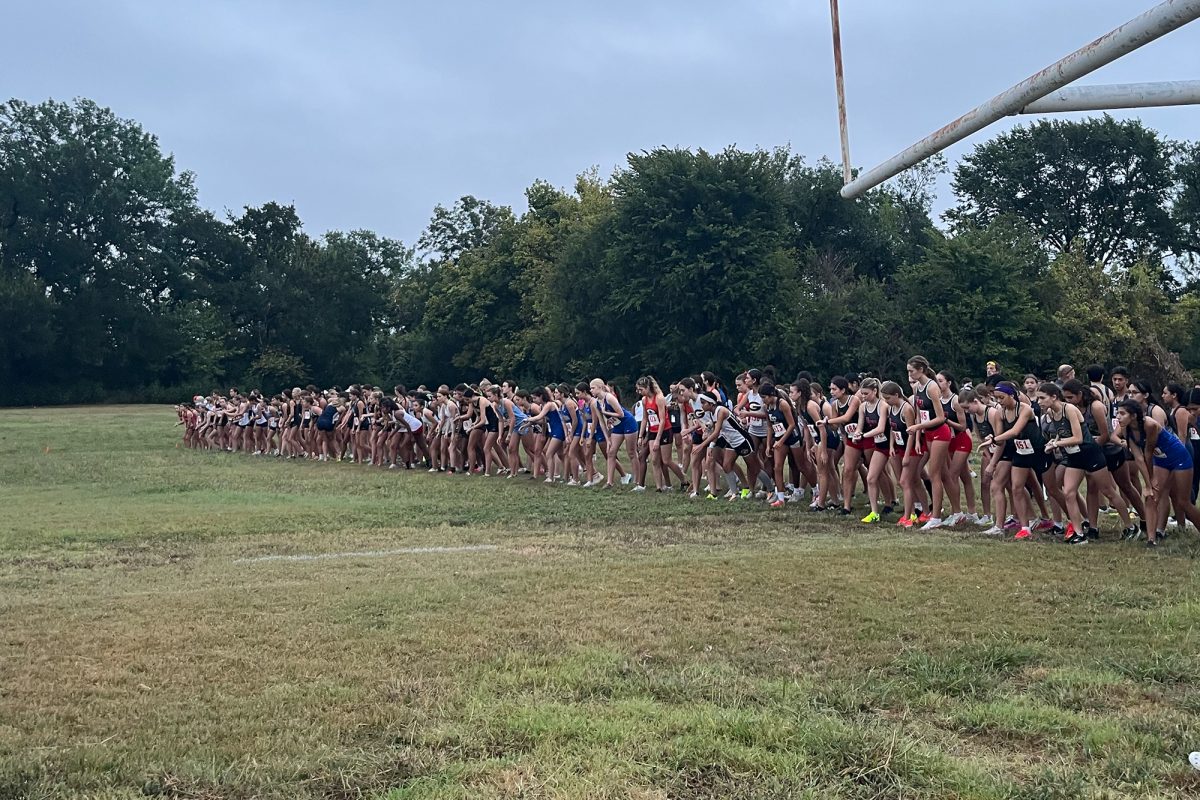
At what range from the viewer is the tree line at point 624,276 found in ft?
151

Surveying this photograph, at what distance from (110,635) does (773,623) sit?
4.29m

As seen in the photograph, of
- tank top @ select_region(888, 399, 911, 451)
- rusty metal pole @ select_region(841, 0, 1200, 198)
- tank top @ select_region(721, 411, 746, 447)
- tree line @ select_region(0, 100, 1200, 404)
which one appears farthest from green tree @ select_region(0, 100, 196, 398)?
rusty metal pole @ select_region(841, 0, 1200, 198)

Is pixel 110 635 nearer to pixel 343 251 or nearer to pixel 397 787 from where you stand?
pixel 397 787

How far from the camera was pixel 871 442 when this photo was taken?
13898 mm

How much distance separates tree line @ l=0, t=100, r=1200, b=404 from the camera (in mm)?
46062

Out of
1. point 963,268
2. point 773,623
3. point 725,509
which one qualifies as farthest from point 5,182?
point 773,623

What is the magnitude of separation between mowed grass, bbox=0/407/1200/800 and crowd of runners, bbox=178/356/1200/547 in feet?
3.23

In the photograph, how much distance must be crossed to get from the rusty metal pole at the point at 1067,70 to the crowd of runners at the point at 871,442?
5684 millimetres

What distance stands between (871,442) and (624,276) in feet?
120

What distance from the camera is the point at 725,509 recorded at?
15234 mm

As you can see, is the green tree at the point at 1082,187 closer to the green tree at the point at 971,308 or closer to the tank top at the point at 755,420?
the green tree at the point at 971,308

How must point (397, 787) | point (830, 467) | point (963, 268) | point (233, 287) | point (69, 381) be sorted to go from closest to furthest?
point (397, 787) < point (830, 467) < point (963, 268) < point (69, 381) < point (233, 287)

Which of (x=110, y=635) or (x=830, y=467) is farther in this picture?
(x=830, y=467)

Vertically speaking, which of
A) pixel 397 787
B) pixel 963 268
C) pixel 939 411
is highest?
pixel 963 268
